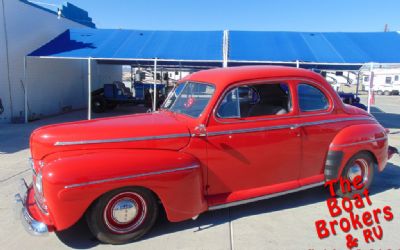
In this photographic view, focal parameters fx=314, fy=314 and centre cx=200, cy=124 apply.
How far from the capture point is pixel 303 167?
4.20 m

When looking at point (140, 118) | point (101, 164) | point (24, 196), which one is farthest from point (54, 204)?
point (140, 118)

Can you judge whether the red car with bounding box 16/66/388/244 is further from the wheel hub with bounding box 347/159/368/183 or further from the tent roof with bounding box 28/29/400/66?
the tent roof with bounding box 28/29/400/66

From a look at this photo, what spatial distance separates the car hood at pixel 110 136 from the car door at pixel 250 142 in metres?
0.43

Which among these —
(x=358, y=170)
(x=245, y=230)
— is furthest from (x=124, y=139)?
(x=358, y=170)

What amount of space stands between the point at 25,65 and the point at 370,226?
38.1 feet

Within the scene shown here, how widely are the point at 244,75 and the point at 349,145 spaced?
182 cm

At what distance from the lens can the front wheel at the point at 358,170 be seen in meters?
4.53

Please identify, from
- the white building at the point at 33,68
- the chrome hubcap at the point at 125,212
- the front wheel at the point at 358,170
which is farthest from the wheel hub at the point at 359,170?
the white building at the point at 33,68

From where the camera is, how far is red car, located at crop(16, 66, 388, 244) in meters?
3.11

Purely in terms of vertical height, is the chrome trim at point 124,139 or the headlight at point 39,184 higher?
the chrome trim at point 124,139

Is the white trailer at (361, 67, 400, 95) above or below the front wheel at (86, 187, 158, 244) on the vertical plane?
above

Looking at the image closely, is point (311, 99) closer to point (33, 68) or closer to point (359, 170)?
point (359, 170)

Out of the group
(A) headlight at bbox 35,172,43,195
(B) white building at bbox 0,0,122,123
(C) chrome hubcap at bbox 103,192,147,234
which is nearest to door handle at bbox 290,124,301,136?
(C) chrome hubcap at bbox 103,192,147,234

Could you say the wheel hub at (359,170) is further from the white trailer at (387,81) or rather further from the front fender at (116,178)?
the white trailer at (387,81)
